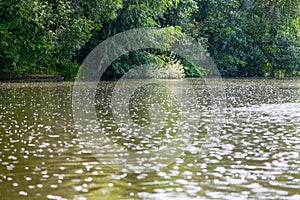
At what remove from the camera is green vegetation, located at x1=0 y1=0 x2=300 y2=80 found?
3478 cm

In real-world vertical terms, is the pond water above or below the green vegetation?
below

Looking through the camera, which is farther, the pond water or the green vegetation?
the green vegetation

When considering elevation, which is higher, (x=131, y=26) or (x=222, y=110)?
(x=131, y=26)

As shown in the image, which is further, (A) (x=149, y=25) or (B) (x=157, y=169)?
(A) (x=149, y=25)

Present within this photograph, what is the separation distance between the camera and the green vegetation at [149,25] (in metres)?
34.8

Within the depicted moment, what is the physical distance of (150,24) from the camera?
4503 cm

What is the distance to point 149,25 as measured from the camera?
45281mm

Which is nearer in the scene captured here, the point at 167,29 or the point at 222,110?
the point at 222,110

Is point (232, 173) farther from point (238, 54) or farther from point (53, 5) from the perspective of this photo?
point (238, 54)

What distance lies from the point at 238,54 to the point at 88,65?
23.0 m

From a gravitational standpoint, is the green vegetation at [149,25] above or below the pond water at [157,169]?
above

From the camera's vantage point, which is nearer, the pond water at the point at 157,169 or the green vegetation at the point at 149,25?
the pond water at the point at 157,169

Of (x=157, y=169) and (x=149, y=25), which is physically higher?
(x=149, y=25)

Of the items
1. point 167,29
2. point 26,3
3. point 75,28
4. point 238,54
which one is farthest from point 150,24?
point 238,54
